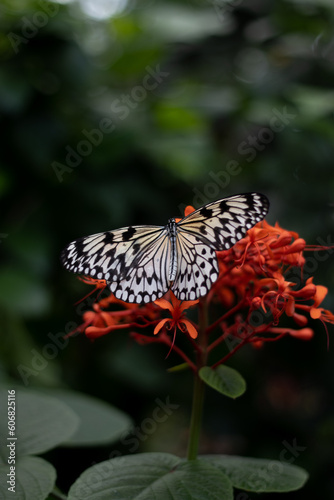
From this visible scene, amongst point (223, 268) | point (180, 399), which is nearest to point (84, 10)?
point (180, 399)

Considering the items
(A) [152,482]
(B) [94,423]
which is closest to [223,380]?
(A) [152,482]

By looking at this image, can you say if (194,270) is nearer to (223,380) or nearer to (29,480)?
(223,380)

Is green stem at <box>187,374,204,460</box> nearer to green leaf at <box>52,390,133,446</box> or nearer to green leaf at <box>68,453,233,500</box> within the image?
green leaf at <box>68,453,233,500</box>

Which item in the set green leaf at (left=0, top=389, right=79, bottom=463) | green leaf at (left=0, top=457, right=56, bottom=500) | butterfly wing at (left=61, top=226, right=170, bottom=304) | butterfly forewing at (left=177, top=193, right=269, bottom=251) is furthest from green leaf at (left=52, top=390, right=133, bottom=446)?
butterfly forewing at (left=177, top=193, right=269, bottom=251)

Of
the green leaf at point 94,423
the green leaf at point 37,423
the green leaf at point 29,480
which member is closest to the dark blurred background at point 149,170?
the green leaf at point 94,423

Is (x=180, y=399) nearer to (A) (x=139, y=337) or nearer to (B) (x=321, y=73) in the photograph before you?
(A) (x=139, y=337)

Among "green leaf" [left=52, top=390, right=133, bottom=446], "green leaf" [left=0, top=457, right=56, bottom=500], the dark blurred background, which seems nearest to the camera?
"green leaf" [left=0, top=457, right=56, bottom=500]
